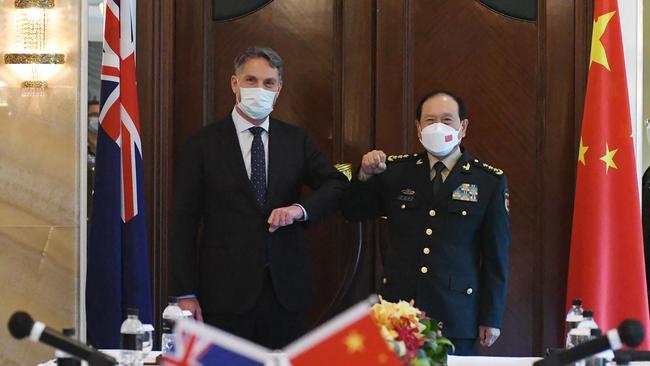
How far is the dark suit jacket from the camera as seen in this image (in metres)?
3.50

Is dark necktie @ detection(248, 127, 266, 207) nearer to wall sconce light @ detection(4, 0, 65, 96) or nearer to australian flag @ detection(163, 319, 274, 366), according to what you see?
wall sconce light @ detection(4, 0, 65, 96)

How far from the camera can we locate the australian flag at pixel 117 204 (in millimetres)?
3803

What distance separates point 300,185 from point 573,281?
123 centimetres

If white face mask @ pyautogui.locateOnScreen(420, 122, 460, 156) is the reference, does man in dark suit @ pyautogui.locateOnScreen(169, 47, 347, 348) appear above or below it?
below

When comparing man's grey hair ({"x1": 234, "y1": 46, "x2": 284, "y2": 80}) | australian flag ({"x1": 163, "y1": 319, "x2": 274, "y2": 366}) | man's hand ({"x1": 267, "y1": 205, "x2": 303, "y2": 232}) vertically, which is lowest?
australian flag ({"x1": 163, "y1": 319, "x2": 274, "y2": 366})

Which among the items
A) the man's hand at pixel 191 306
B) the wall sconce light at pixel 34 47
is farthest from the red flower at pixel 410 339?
the wall sconce light at pixel 34 47

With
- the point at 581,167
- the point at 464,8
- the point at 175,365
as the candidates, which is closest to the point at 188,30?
the point at 464,8

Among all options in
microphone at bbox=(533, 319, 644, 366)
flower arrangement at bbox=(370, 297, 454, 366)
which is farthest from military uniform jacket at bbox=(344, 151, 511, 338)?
microphone at bbox=(533, 319, 644, 366)

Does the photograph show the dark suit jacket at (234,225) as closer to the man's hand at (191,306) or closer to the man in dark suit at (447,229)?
the man's hand at (191,306)

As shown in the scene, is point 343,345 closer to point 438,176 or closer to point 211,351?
point 211,351

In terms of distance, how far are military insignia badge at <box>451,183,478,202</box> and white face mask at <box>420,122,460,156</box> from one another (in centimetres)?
15

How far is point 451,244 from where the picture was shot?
344 cm

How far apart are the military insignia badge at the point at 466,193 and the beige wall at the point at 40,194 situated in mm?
1676

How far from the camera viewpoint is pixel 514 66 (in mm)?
4180
